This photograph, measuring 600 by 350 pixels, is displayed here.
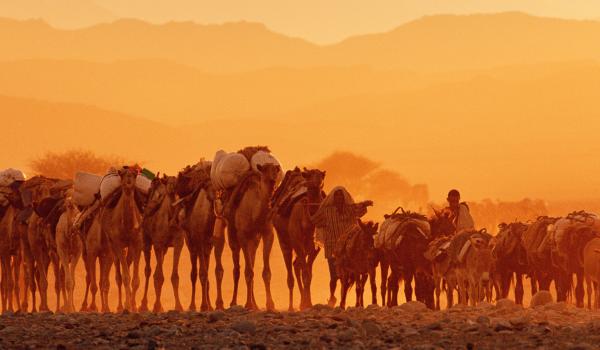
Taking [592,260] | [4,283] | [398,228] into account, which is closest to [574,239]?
[592,260]

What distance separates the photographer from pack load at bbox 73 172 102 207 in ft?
92.7

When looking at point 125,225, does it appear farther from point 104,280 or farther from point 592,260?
point 592,260

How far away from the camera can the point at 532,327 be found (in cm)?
1683

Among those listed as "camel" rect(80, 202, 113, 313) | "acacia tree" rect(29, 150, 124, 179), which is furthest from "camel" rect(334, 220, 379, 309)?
"acacia tree" rect(29, 150, 124, 179)

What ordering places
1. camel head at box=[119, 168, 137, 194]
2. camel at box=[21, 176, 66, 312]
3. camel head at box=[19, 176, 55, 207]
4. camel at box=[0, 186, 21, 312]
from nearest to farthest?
camel head at box=[119, 168, 137, 194] → camel at box=[21, 176, 66, 312] → camel head at box=[19, 176, 55, 207] → camel at box=[0, 186, 21, 312]

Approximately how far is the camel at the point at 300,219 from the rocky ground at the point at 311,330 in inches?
258

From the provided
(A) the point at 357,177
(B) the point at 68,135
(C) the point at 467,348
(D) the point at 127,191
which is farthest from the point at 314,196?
(B) the point at 68,135

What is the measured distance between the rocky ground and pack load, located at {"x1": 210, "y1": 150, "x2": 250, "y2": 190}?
6365 millimetres

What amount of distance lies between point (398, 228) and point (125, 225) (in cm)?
562

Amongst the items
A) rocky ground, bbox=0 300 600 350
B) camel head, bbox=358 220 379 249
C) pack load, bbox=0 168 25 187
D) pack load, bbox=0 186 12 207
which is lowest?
rocky ground, bbox=0 300 600 350

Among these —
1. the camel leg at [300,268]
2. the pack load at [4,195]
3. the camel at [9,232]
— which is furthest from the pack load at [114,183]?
the pack load at [4,195]

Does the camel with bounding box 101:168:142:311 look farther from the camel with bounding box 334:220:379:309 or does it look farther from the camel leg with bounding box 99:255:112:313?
the camel with bounding box 334:220:379:309

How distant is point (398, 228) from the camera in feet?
86.7

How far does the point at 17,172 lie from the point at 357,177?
6148cm
